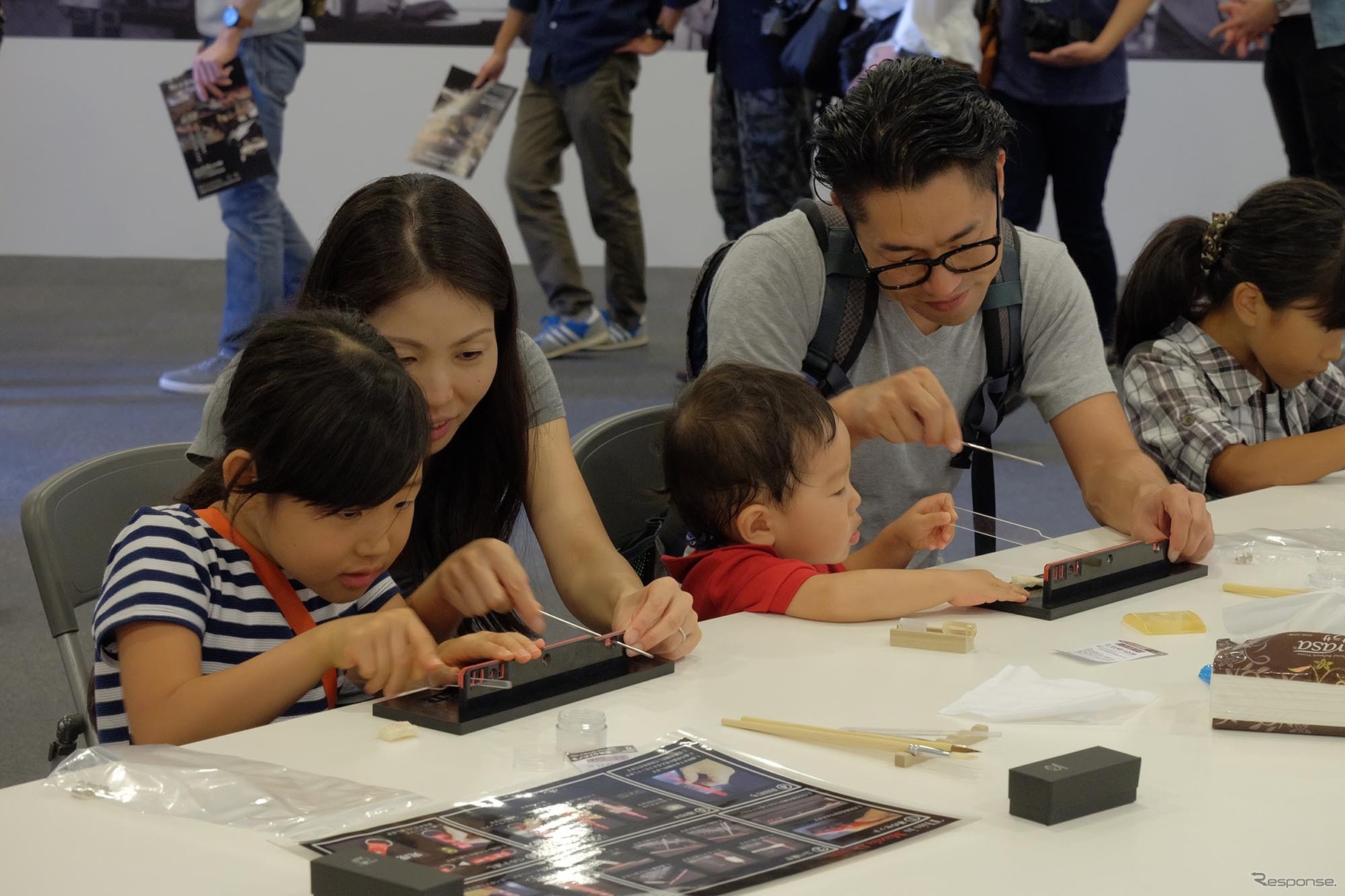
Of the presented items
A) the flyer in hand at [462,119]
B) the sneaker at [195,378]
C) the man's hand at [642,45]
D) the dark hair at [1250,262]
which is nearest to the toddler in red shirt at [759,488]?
the dark hair at [1250,262]

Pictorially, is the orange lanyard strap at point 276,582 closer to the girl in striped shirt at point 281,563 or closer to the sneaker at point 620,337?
the girl in striped shirt at point 281,563

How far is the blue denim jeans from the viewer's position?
15.6 feet

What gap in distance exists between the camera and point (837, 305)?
2059mm

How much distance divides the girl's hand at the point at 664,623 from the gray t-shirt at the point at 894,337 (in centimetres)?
64

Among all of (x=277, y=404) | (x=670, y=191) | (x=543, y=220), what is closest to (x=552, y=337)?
(x=543, y=220)

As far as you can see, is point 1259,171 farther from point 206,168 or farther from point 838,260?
point 838,260

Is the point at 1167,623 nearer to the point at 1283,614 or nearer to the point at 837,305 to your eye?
the point at 1283,614

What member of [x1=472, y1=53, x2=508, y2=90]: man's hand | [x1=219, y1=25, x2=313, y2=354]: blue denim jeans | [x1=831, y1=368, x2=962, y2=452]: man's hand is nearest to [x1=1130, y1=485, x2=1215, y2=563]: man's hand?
[x1=831, y1=368, x2=962, y2=452]: man's hand

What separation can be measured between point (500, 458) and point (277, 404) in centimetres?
42

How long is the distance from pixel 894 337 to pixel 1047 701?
36.2 inches

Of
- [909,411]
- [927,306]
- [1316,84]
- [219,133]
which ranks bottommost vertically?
[909,411]

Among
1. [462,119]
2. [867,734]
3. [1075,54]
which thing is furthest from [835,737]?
[1075,54]

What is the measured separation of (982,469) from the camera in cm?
225

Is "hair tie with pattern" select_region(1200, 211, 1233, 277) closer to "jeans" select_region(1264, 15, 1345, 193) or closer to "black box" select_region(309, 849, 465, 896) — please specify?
"jeans" select_region(1264, 15, 1345, 193)
